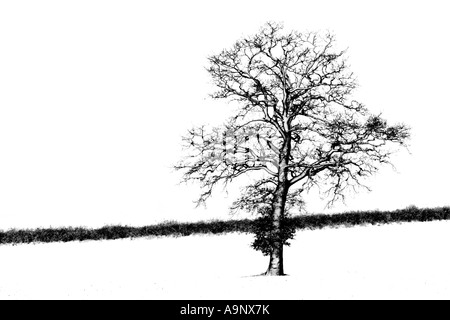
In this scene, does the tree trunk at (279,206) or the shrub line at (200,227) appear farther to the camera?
the shrub line at (200,227)

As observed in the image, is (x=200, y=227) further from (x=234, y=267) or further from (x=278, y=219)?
(x=278, y=219)

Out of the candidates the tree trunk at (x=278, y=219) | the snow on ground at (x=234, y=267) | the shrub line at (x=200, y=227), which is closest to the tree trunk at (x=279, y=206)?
the tree trunk at (x=278, y=219)

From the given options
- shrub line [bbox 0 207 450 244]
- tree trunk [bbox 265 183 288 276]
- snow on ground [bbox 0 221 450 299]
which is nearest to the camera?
snow on ground [bbox 0 221 450 299]

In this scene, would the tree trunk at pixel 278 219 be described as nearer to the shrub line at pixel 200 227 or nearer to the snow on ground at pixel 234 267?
the snow on ground at pixel 234 267

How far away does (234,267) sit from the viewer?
94.1ft

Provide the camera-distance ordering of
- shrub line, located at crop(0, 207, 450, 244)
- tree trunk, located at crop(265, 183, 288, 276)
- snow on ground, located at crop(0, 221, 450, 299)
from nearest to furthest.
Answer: snow on ground, located at crop(0, 221, 450, 299) < tree trunk, located at crop(265, 183, 288, 276) < shrub line, located at crop(0, 207, 450, 244)

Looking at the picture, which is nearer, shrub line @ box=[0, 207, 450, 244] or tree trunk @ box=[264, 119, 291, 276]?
tree trunk @ box=[264, 119, 291, 276]

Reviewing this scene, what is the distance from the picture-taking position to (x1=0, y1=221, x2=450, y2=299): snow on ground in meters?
21.6

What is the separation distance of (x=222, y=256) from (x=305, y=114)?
9.14 m

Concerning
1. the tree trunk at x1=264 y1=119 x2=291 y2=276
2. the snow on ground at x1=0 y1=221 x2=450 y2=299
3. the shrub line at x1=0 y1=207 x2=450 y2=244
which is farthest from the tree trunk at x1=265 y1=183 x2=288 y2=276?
the shrub line at x1=0 y1=207 x2=450 y2=244

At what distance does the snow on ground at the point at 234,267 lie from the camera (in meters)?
21.6

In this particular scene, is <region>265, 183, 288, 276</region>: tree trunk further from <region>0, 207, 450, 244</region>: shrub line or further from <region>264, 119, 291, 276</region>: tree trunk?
<region>0, 207, 450, 244</region>: shrub line

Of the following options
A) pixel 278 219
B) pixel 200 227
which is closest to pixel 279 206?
pixel 278 219
